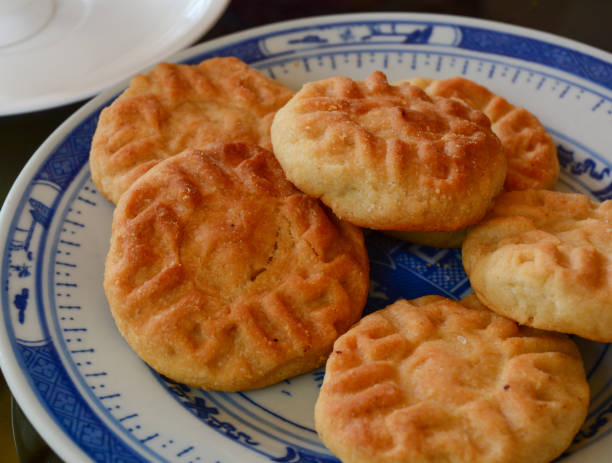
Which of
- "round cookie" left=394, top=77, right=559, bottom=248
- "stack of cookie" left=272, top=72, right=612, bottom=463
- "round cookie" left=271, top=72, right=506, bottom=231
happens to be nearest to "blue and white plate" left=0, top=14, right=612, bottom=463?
"round cookie" left=394, top=77, right=559, bottom=248

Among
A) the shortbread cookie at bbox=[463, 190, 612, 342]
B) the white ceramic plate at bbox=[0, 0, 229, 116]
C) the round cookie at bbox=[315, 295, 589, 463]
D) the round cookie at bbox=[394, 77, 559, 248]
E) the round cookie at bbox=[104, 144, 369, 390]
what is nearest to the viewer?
the round cookie at bbox=[315, 295, 589, 463]

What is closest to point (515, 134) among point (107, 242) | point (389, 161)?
point (389, 161)

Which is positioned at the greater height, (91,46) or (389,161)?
(389,161)

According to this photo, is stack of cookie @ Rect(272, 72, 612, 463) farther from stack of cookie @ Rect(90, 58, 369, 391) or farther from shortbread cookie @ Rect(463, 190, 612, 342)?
stack of cookie @ Rect(90, 58, 369, 391)

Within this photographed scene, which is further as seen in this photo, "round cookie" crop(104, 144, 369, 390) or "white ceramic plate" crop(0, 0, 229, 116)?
"white ceramic plate" crop(0, 0, 229, 116)

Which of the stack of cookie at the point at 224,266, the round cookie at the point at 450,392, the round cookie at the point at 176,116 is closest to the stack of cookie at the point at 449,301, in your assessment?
the round cookie at the point at 450,392

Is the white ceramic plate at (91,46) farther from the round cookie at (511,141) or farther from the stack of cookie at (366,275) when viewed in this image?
the round cookie at (511,141)

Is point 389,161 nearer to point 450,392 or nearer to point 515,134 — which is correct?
point 450,392

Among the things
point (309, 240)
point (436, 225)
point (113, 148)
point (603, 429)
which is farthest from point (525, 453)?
point (113, 148)
